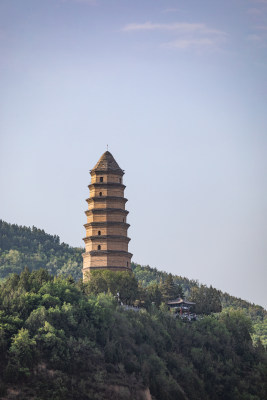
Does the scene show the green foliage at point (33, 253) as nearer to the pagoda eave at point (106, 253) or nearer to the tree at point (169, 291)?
the tree at point (169, 291)

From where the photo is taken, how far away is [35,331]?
210 feet

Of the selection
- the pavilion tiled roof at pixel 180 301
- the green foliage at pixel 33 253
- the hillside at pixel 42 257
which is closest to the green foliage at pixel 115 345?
the pavilion tiled roof at pixel 180 301

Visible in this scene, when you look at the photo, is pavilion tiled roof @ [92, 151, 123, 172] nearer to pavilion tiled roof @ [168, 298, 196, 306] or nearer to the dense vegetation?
the dense vegetation

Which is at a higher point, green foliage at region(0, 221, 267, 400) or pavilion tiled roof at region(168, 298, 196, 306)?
pavilion tiled roof at region(168, 298, 196, 306)

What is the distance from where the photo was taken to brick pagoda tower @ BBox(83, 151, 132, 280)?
8156 centimetres

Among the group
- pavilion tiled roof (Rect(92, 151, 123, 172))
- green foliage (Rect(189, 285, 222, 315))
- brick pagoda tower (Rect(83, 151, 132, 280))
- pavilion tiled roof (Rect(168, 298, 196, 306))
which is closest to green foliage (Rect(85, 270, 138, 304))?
brick pagoda tower (Rect(83, 151, 132, 280))

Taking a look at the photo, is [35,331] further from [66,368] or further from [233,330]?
[233,330]

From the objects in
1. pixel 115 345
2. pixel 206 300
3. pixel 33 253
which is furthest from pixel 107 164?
pixel 33 253

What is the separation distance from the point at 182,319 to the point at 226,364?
827 cm

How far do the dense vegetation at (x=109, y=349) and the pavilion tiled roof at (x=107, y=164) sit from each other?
1236cm

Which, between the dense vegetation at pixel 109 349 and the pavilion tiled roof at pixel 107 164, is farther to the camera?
the pavilion tiled roof at pixel 107 164

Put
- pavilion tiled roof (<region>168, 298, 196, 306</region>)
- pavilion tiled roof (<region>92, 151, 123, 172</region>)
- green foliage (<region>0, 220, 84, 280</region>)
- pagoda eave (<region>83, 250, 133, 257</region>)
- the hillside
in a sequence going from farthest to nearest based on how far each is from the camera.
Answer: green foliage (<region>0, 220, 84, 280</region>), the hillside, pavilion tiled roof (<region>92, 151, 123, 172</region>), pavilion tiled roof (<region>168, 298, 196, 306</region>), pagoda eave (<region>83, 250, 133, 257</region>)

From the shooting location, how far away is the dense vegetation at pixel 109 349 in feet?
199

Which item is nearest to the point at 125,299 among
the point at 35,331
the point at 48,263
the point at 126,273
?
the point at 126,273
